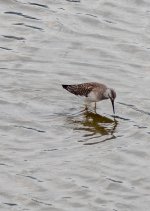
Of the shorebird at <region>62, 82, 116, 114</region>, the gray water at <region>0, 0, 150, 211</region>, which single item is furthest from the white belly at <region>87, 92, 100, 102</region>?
the gray water at <region>0, 0, 150, 211</region>

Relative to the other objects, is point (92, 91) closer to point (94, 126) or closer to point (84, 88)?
point (84, 88)

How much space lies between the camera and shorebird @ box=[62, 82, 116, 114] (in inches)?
725

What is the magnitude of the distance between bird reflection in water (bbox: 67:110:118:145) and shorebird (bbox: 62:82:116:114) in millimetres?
386

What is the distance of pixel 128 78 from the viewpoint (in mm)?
20547

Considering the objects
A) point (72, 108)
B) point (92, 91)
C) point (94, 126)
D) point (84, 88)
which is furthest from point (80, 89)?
point (94, 126)

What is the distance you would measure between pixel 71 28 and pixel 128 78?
409cm

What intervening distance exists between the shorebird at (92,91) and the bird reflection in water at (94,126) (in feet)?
1.27

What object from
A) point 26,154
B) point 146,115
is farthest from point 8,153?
point 146,115

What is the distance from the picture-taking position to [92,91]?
18484 millimetres

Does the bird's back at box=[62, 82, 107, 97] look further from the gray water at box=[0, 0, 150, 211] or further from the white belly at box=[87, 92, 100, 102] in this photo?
the gray water at box=[0, 0, 150, 211]

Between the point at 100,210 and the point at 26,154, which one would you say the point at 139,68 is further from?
the point at 100,210

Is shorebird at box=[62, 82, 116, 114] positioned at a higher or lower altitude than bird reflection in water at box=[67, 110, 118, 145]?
higher

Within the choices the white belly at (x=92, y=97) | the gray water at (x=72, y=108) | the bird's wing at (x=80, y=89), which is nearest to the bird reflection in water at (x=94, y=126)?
the gray water at (x=72, y=108)

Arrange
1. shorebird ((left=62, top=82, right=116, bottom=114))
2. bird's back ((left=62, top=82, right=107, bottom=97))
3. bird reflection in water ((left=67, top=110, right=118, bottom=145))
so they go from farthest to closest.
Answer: bird's back ((left=62, top=82, right=107, bottom=97))
shorebird ((left=62, top=82, right=116, bottom=114))
bird reflection in water ((left=67, top=110, right=118, bottom=145))
